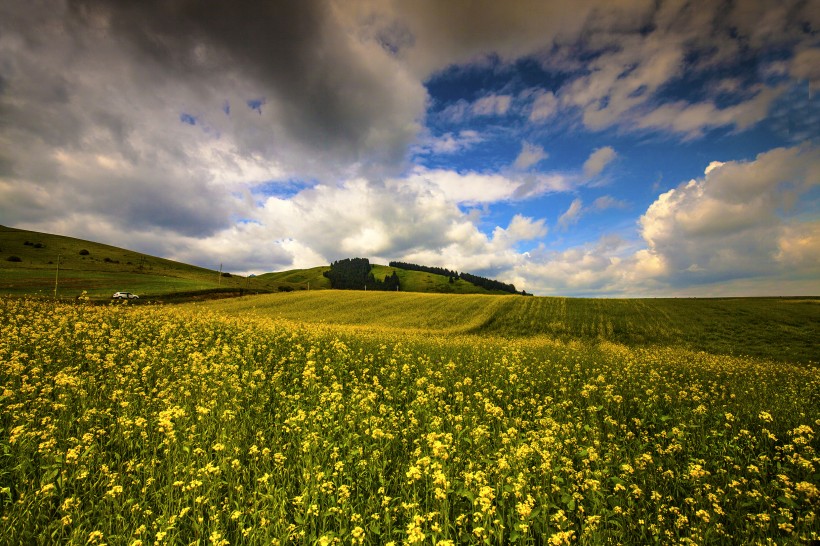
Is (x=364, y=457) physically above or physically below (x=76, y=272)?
below

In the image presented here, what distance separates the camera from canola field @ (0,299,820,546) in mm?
4289

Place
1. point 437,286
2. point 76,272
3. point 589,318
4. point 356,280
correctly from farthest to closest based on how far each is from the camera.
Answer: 1. point 437,286
2. point 356,280
3. point 76,272
4. point 589,318

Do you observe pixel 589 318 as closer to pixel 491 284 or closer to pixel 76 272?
pixel 76 272

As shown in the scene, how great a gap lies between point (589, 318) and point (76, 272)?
315 feet

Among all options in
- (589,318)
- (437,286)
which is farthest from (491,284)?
(589,318)

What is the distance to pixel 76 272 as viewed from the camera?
233 ft

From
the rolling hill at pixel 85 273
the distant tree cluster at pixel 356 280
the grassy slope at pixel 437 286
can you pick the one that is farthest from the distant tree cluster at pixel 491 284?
the rolling hill at pixel 85 273

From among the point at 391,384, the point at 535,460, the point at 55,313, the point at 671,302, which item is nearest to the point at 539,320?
the point at 671,302

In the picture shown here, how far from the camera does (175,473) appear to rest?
5.02 m

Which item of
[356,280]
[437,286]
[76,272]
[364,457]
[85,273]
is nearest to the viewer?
[364,457]

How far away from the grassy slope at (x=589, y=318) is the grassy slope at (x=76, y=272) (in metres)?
23.8

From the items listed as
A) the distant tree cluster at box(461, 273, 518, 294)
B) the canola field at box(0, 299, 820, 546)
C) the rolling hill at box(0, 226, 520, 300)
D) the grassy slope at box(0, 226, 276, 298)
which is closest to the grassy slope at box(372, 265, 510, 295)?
the distant tree cluster at box(461, 273, 518, 294)

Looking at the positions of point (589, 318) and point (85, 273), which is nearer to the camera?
point (589, 318)

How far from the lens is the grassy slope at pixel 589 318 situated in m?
34.3
